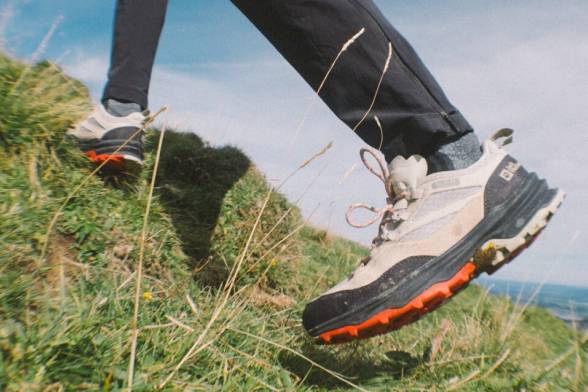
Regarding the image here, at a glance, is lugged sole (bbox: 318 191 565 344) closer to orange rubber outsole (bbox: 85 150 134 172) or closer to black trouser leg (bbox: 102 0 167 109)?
orange rubber outsole (bbox: 85 150 134 172)

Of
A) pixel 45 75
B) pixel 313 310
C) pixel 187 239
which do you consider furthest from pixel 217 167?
pixel 313 310

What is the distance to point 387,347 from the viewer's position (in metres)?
2.42

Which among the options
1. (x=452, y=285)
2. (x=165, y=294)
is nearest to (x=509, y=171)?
(x=452, y=285)

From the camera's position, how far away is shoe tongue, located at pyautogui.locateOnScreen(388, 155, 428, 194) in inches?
67.1

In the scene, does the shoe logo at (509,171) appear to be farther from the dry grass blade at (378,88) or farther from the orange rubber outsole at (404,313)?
the dry grass blade at (378,88)

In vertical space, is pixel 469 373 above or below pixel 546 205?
below

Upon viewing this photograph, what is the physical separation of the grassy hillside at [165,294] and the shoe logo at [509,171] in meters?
0.64

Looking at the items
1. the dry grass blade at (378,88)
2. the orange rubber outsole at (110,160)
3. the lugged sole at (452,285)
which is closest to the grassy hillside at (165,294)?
the orange rubber outsole at (110,160)

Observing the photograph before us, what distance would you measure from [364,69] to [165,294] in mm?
1177

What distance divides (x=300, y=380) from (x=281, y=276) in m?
1.25

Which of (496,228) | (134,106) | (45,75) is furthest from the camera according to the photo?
(45,75)

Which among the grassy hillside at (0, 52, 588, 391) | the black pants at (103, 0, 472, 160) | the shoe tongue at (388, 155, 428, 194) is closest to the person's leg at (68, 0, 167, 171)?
the grassy hillside at (0, 52, 588, 391)

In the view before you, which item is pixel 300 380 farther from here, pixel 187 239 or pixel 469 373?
pixel 187 239

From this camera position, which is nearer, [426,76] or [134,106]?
[426,76]
